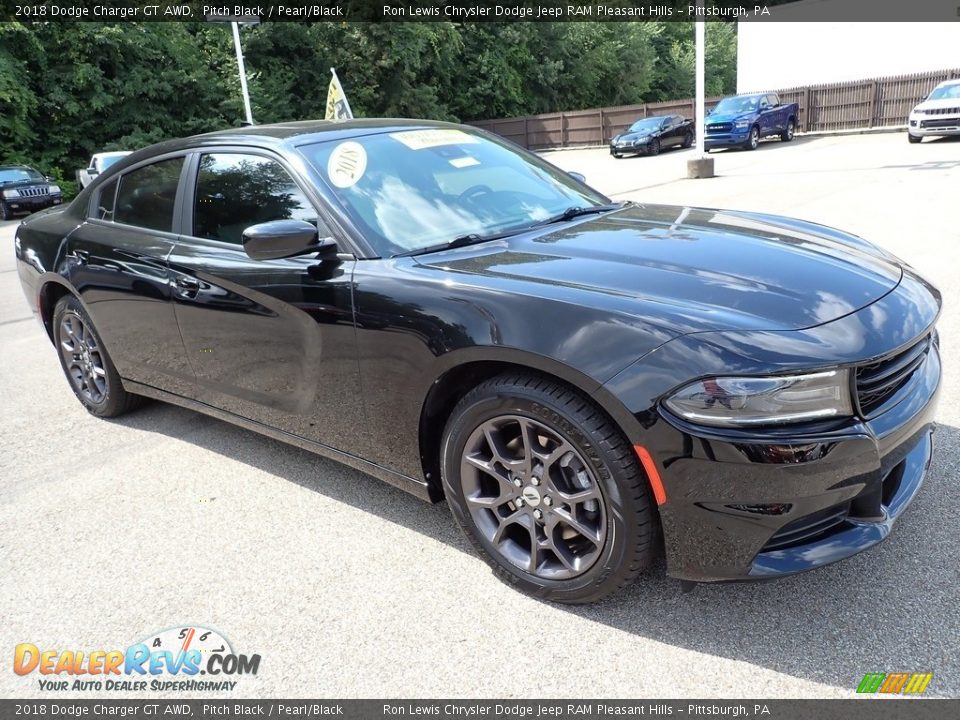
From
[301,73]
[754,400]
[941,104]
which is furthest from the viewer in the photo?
[301,73]

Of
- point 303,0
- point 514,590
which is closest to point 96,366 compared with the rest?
point 514,590

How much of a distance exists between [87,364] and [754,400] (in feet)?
13.0

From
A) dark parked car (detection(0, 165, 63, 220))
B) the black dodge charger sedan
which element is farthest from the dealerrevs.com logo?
dark parked car (detection(0, 165, 63, 220))

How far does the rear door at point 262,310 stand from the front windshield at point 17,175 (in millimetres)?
19830

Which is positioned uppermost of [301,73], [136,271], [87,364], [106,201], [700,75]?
[301,73]

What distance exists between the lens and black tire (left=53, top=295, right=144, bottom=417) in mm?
4273

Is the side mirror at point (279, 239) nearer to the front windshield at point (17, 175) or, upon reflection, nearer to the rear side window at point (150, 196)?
the rear side window at point (150, 196)

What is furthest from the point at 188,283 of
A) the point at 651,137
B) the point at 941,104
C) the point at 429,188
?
the point at 651,137

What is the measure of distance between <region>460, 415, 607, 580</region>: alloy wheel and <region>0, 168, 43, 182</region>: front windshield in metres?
21.7

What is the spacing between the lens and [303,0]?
34031 millimetres

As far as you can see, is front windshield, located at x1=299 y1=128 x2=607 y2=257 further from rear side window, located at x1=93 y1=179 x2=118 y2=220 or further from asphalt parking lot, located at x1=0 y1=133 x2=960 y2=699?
rear side window, located at x1=93 y1=179 x2=118 y2=220

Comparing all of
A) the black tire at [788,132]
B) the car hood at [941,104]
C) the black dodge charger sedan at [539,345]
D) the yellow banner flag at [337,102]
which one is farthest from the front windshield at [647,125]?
the black dodge charger sedan at [539,345]

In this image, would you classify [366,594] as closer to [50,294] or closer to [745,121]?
[50,294]
